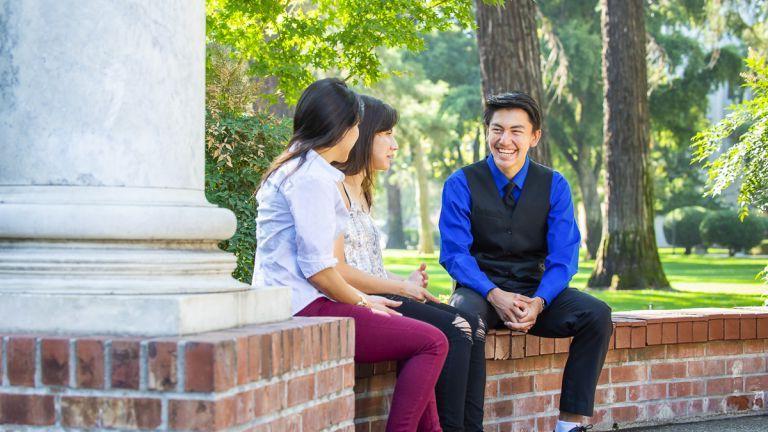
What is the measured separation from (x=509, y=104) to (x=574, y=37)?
28618 millimetres

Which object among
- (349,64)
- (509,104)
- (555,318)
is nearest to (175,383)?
(555,318)

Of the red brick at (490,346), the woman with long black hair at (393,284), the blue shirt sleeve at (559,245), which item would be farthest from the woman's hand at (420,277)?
the blue shirt sleeve at (559,245)

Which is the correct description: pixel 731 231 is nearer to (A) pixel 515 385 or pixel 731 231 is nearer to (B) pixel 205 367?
(A) pixel 515 385

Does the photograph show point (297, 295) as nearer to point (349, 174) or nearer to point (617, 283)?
point (349, 174)

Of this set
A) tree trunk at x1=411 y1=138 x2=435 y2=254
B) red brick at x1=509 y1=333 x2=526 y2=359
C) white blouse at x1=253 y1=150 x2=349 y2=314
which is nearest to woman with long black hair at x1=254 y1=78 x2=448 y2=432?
white blouse at x1=253 y1=150 x2=349 y2=314

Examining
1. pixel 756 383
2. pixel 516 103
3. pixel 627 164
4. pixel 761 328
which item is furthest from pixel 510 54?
pixel 627 164

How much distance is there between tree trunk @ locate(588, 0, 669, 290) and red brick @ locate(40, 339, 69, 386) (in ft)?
44.1

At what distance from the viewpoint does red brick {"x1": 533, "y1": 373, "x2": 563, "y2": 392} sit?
526cm

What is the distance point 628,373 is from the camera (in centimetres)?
555

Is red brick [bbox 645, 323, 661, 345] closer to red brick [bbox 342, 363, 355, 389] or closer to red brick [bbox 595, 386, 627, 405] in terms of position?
red brick [bbox 595, 386, 627, 405]

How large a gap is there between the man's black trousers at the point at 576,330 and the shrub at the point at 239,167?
5.03ft

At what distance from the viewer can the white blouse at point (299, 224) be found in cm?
369

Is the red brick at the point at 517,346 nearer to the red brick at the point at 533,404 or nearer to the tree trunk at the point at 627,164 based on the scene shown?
the red brick at the point at 533,404

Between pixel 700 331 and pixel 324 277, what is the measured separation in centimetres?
280
